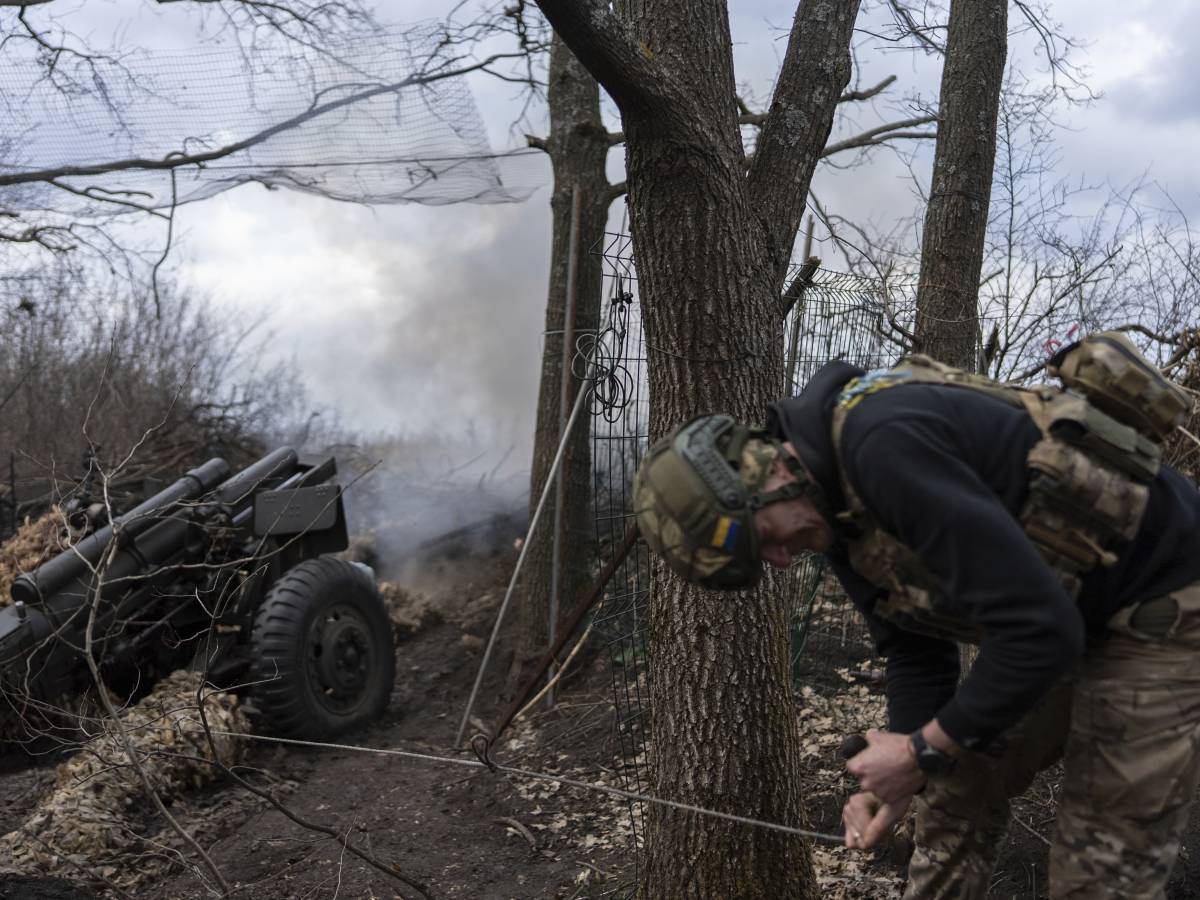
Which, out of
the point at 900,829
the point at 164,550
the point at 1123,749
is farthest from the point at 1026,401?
the point at 164,550

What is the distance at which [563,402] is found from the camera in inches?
258

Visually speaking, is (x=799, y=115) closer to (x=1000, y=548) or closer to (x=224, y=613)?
(x=1000, y=548)

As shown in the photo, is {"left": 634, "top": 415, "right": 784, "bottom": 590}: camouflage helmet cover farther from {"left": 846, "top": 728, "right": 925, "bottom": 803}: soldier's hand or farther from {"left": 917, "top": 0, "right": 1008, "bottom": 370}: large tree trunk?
{"left": 917, "top": 0, "right": 1008, "bottom": 370}: large tree trunk

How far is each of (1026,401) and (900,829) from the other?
2336 millimetres

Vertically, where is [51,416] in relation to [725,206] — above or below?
below

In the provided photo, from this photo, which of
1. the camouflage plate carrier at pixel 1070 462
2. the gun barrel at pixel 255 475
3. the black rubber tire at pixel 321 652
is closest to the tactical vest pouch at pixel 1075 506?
the camouflage plate carrier at pixel 1070 462

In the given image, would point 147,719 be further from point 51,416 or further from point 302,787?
point 51,416

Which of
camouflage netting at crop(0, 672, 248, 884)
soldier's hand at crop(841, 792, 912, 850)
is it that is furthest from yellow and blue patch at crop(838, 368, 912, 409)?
camouflage netting at crop(0, 672, 248, 884)

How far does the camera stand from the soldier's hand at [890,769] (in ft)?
7.14

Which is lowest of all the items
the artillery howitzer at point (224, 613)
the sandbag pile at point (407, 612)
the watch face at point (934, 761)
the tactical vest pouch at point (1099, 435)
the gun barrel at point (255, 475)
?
the sandbag pile at point (407, 612)

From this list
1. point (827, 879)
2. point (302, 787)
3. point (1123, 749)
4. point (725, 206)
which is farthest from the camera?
point (302, 787)

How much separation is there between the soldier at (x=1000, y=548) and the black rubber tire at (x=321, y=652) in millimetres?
4151

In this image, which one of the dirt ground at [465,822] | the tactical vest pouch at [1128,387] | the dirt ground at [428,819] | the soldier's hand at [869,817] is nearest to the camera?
the tactical vest pouch at [1128,387]

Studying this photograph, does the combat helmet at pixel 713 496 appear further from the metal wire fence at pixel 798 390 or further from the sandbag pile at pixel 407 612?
the sandbag pile at pixel 407 612
